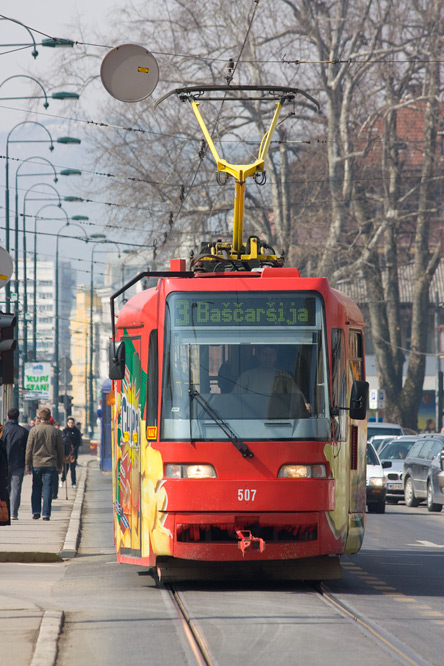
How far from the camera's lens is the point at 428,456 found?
26.1 meters

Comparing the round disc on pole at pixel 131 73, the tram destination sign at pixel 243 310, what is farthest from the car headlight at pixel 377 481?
the tram destination sign at pixel 243 310

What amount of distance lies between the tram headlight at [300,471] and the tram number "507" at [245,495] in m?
0.29

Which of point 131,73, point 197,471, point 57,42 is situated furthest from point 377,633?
point 57,42

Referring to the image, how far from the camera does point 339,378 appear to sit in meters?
11.8

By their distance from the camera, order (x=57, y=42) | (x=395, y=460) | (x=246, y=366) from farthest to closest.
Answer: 1. (x=395, y=460)
2. (x=57, y=42)
3. (x=246, y=366)

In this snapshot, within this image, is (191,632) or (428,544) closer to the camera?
(191,632)

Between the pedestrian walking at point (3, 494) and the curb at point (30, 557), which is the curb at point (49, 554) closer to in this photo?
the curb at point (30, 557)

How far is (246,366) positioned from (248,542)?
5.10ft

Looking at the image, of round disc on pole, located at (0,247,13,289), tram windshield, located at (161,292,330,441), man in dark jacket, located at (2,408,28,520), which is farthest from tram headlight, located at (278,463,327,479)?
man in dark jacket, located at (2,408,28,520)

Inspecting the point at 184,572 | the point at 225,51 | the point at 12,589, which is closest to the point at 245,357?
the point at 184,572

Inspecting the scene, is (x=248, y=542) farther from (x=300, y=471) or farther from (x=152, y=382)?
(x=152, y=382)

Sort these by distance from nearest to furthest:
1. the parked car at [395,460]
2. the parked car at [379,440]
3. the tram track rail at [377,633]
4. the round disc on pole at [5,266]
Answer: the tram track rail at [377,633] → the round disc on pole at [5,266] → the parked car at [395,460] → the parked car at [379,440]

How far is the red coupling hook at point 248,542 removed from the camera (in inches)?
436

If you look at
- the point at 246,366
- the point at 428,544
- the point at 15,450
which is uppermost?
the point at 246,366
